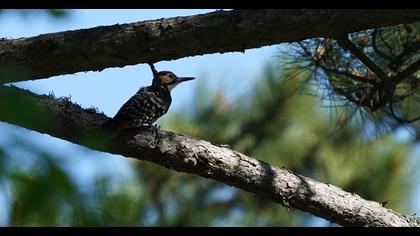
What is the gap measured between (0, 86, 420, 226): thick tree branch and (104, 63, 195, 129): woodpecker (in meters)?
0.06

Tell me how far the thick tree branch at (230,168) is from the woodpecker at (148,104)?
0.06m

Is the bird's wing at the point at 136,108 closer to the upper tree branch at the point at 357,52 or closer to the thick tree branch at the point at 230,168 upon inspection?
the thick tree branch at the point at 230,168

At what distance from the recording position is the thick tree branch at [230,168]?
3252 millimetres

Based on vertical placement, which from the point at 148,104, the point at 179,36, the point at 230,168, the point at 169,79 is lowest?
the point at 230,168

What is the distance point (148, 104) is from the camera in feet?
13.4

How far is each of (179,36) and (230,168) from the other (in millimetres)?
579

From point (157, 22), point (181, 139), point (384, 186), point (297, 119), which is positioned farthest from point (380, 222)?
point (297, 119)

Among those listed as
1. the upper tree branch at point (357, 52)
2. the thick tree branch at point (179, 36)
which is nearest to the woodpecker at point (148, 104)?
the thick tree branch at point (179, 36)

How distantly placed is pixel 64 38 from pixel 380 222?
1.55 meters

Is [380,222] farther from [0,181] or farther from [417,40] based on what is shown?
[0,181]

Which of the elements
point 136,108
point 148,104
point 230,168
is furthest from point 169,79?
point 230,168

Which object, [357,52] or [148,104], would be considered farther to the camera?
[148,104]

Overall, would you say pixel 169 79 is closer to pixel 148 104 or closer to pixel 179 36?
pixel 148 104
